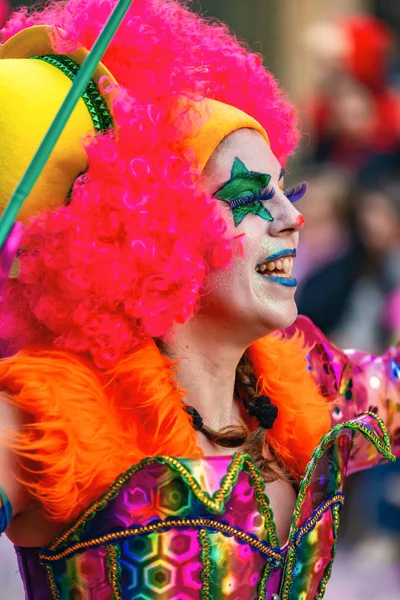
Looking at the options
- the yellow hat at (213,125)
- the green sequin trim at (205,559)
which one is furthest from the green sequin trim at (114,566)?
the yellow hat at (213,125)

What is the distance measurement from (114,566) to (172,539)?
94mm

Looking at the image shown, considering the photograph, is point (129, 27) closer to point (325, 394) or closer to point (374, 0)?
point (325, 394)

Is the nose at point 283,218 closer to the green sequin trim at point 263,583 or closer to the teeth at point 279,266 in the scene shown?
the teeth at point 279,266

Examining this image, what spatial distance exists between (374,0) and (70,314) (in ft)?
16.4

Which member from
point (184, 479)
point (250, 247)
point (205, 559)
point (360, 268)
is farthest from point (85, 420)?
point (360, 268)

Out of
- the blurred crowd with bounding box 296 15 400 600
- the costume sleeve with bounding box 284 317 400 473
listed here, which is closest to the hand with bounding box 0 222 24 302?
the costume sleeve with bounding box 284 317 400 473

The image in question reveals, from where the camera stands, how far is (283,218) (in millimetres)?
1831

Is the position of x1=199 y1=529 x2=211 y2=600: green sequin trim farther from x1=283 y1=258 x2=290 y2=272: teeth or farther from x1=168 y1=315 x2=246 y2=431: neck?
x1=283 y1=258 x2=290 y2=272: teeth

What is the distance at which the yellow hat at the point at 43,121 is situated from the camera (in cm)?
169

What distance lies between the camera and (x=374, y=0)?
20.6 ft

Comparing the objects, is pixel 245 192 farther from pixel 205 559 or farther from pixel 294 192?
pixel 205 559

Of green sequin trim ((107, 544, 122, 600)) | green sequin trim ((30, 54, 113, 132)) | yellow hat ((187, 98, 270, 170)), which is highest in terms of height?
green sequin trim ((30, 54, 113, 132))

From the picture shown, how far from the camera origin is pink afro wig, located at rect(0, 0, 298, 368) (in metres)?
1.69

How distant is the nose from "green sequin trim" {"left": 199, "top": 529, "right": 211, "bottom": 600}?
1.60 ft
